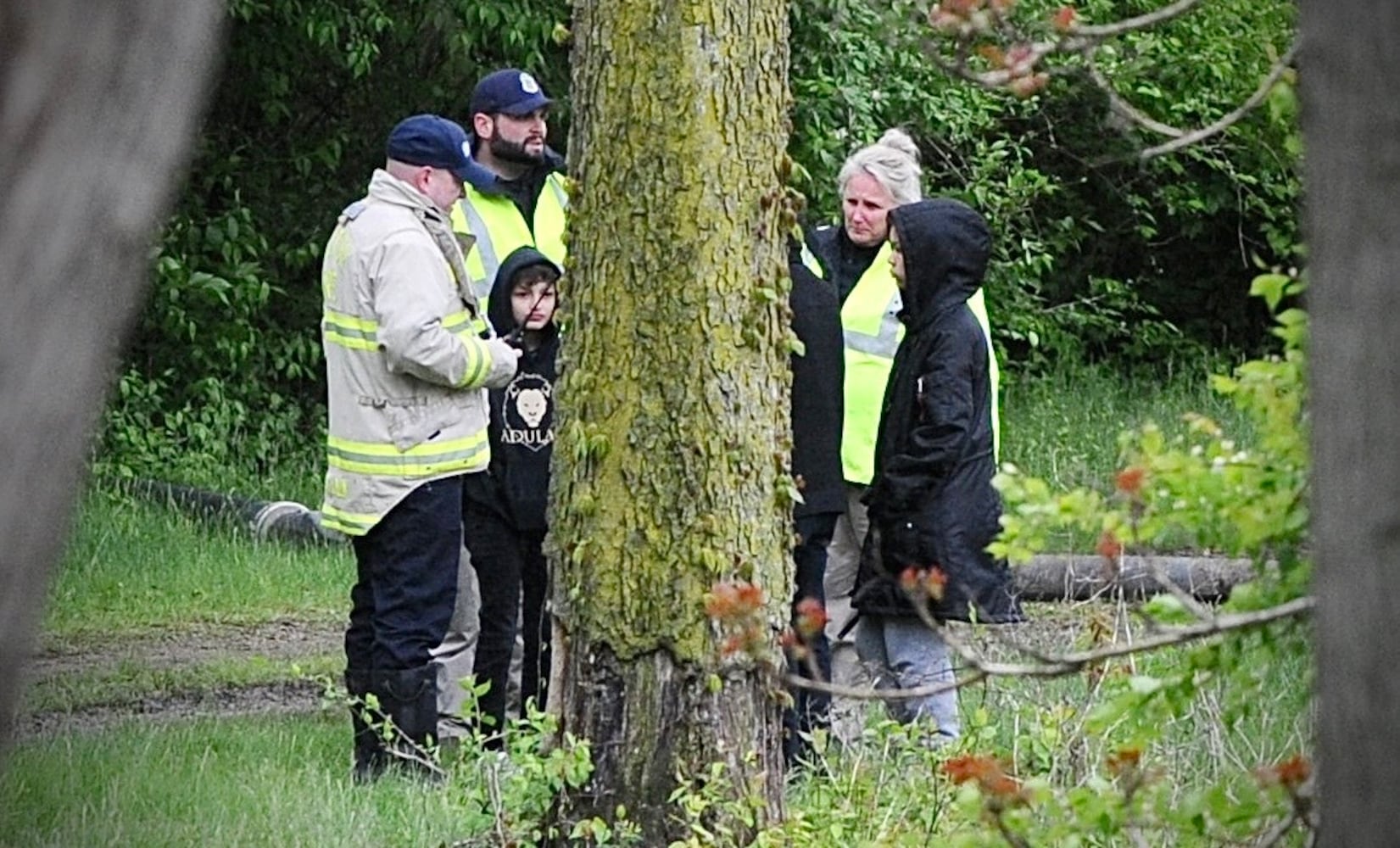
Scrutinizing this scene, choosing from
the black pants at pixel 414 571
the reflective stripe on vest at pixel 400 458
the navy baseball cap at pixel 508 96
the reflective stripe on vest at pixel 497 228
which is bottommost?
the black pants at pixel 414 571

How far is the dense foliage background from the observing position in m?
14.4

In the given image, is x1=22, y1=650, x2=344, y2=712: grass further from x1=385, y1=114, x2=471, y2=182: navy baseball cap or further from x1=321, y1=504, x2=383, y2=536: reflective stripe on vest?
x1=385, y1=114, x2=471, y2=182: navy baseball cap

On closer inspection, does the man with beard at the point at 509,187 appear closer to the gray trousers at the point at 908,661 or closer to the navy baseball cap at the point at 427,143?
the navy baseball cap at the point at 427,143

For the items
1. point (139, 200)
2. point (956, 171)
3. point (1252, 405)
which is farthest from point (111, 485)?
point (139, 200)

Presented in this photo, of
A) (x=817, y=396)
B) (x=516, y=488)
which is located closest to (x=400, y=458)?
(x=516, y=488)

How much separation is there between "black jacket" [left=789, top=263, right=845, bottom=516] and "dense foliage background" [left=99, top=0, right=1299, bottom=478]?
638 centimetres

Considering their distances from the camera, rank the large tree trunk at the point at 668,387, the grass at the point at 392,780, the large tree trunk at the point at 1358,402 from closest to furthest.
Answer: the large tree trunk at the point at 1358,402 → the grass at the point at 392,780 → the large tree trunk at the point at 668,387

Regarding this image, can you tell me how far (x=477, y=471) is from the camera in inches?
299

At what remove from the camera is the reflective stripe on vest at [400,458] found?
735cm

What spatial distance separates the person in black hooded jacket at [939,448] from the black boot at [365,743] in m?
1.53

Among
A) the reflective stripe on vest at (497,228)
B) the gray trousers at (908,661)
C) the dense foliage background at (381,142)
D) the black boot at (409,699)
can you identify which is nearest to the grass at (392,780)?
the gray trousers at (908,661)

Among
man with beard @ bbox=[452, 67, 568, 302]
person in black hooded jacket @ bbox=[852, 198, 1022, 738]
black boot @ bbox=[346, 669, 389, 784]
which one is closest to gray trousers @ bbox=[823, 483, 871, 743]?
person in black hooded jacket @ bbox=[852, 198, 1022, 738]

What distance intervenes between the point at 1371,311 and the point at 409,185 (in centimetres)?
587

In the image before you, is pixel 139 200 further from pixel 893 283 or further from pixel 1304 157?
pixel 893 283
